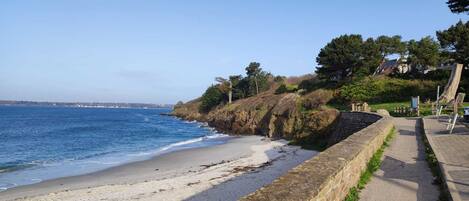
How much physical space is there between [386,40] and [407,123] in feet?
116

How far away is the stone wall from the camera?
5480 millimetres

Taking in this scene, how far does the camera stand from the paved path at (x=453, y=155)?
23.8ft

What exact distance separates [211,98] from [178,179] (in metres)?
60.8

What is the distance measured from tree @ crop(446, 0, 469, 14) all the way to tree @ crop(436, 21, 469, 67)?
8.26 meters

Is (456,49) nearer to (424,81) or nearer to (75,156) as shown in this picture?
(424,81)

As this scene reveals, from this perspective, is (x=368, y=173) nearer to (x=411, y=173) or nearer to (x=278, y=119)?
(x=411, y=173)

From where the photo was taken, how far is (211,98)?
253 ft

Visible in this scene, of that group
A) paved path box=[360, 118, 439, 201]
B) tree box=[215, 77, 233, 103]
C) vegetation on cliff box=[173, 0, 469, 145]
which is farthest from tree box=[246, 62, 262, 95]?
paved path box=[360, 118, 439, 201]

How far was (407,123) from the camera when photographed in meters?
20.9

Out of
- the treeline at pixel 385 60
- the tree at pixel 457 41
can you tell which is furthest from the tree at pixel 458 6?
the tree at pixel 457 41

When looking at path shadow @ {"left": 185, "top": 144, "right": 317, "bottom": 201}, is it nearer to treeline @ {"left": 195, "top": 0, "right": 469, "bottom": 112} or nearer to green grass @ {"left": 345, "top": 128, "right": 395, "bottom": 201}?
green grass @ {"left": 345, "top": 128, "right": 395, "bottom": 201}

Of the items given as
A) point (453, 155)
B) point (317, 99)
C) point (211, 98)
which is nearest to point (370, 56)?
point (317, 99)

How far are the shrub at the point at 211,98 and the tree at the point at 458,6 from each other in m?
48.2

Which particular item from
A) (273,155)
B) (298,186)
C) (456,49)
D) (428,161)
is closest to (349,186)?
(298,186)
